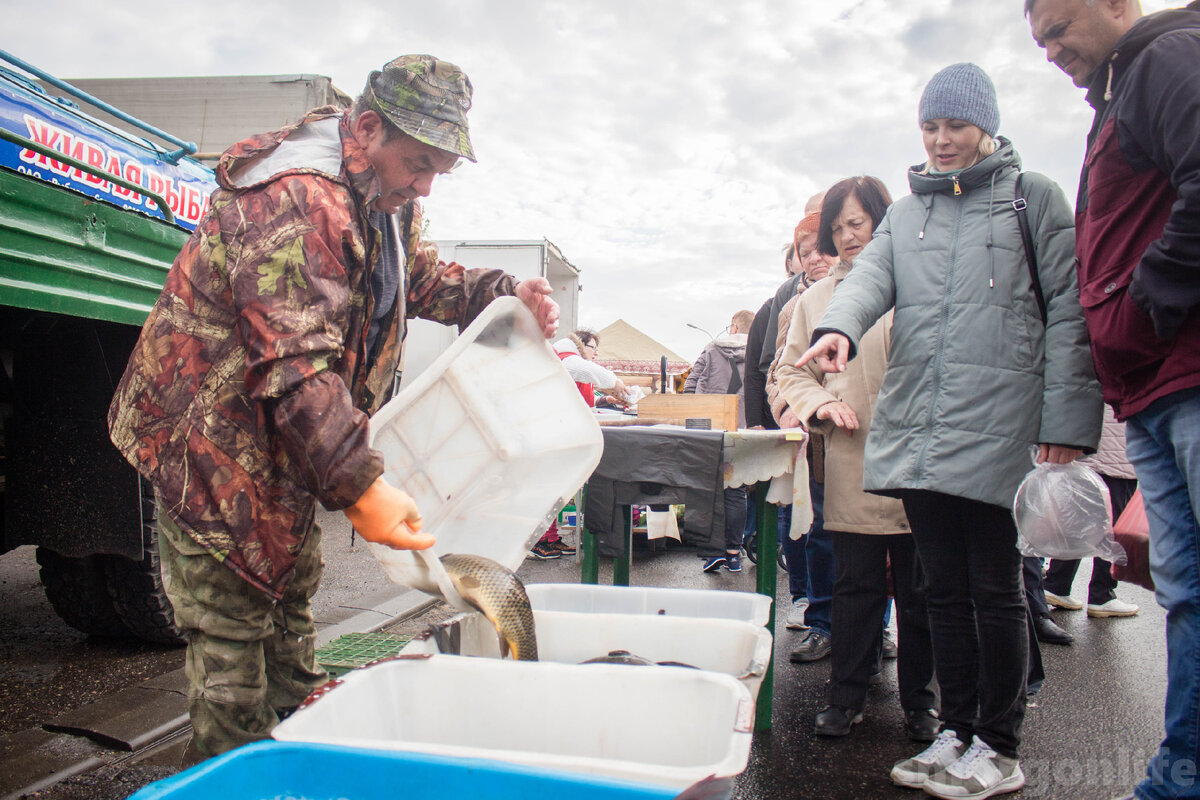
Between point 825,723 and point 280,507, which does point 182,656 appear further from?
point 825,723

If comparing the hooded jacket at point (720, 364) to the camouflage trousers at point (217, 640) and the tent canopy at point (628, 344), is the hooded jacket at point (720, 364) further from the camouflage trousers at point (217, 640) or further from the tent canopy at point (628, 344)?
the tent canopy at point (628, 344)

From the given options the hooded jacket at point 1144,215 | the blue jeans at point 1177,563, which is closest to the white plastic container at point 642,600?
the blue jeans at point 1177,563

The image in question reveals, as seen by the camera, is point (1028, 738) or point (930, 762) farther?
point (1028, 738)

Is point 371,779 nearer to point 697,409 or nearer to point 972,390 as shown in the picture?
point 972,390

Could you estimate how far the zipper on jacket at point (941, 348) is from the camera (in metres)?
2.20

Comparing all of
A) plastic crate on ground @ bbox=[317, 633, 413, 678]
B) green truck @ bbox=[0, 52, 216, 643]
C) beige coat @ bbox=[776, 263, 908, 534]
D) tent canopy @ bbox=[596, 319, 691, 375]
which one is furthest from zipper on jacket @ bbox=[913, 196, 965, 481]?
tent canopy @ bbox=[596, 319, 691, 375]

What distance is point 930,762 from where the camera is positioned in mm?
2248

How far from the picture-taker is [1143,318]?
1643 millimetres

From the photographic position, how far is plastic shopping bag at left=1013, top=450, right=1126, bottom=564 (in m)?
1.95

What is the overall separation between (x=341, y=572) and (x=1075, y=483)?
14.3ft

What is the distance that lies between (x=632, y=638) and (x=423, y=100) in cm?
142

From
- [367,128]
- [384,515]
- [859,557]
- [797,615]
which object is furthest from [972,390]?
[797,615]

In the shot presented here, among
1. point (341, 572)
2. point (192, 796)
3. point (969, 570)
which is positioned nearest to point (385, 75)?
point (192, 796)

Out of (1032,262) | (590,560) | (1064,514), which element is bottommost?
(590,560)
